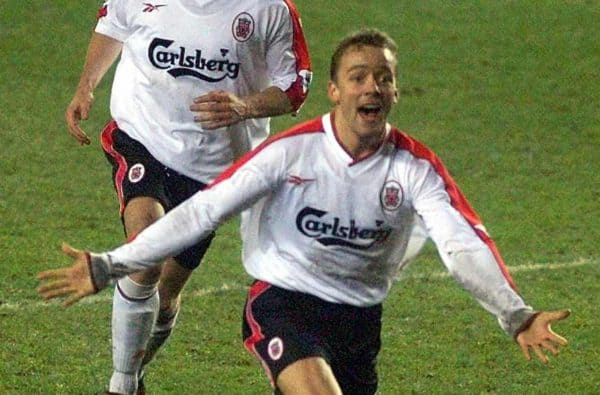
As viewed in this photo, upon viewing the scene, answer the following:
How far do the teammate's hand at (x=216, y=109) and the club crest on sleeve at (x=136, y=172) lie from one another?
45 cm

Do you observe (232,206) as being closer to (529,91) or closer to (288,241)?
(288,241)

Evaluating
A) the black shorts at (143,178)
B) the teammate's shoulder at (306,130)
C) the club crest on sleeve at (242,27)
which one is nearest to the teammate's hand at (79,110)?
the black shorts at (143,178)

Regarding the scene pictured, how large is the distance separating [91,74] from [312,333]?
78.2 inches

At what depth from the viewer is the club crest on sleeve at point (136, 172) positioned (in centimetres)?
640

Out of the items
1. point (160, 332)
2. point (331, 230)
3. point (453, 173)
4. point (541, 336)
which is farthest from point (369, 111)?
point (453, 173)

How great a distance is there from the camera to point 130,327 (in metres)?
6.43

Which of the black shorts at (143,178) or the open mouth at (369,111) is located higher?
the open mouth at (369,111)

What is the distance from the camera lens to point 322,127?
539 cm

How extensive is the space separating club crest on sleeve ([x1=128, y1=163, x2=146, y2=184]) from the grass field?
0.97 meters

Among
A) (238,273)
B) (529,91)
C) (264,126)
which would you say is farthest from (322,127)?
(529,91)

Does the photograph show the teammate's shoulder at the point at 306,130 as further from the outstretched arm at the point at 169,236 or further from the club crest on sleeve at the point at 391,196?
the club crest on sleeve at the point at 391,196

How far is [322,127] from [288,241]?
0.40m

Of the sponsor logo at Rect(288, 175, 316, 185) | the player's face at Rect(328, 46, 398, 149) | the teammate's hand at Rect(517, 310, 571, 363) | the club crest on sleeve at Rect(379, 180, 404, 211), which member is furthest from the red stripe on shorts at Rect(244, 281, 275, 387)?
the teammate's hand at Rect(517, 310, 571, 363)

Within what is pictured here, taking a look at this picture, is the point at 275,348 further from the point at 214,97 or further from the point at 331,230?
the point at 214,97
